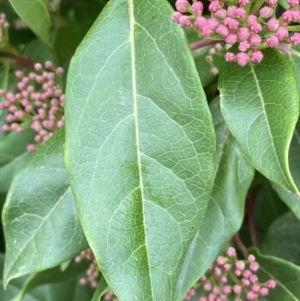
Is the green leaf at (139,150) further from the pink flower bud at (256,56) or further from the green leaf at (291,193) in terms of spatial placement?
the green leaf at (291,193)

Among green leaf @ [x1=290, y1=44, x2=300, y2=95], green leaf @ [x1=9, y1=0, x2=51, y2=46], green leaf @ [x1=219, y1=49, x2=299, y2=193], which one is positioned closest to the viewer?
green leaf @ [x1=219, y1=49, x2=299, y2=193]

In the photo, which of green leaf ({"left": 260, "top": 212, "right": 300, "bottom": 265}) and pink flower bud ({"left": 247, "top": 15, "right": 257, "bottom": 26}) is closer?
pink flower bud ({"left": 247, "top": 15, "right": 257, "bottom": 26})

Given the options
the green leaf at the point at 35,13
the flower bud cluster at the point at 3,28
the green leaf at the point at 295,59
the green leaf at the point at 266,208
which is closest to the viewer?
the green leaf at the point at 295,59

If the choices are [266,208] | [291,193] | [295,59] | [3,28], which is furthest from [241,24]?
[266,208]

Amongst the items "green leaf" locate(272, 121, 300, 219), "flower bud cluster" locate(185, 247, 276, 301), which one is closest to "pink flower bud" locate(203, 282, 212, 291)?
"flower bud cluster" locate(185, 247, 276, 301)

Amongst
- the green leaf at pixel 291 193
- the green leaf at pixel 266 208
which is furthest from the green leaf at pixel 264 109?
the green leaf at pixel 266 208

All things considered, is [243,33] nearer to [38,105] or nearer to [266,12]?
[266,12]

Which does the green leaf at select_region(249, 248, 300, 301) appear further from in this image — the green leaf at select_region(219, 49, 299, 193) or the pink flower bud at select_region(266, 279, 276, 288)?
the green leaf at select_region(219, 49, 299, 193)
